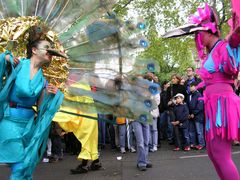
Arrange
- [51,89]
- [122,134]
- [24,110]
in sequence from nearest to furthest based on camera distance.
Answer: [24,110], [51,89], [122,134]

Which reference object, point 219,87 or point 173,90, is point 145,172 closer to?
point 219,87

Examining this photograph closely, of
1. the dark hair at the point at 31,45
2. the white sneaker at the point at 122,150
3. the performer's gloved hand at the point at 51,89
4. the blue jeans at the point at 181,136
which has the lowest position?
the white sneaker at the point at 122,150

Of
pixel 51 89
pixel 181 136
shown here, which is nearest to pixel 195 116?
pixel 181 136

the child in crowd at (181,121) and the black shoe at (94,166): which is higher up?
the child in crowd at (181,121)

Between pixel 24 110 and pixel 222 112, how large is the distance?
178cm

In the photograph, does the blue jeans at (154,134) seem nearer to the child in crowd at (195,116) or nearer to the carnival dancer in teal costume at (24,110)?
the child in crowd at (195,116)

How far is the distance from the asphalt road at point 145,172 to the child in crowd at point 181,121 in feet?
1.48

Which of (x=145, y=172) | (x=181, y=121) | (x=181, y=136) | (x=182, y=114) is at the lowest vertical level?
(x=145, y=172)

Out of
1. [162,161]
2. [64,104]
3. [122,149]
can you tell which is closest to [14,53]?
[64,104]

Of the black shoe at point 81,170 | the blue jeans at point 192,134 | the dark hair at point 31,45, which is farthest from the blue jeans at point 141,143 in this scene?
the dark hair at point 31,45

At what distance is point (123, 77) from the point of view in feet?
13.7

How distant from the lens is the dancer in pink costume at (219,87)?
332 cm

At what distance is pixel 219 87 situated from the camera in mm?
3514

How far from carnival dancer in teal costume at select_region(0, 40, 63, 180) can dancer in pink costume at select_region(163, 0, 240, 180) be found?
125 cm
